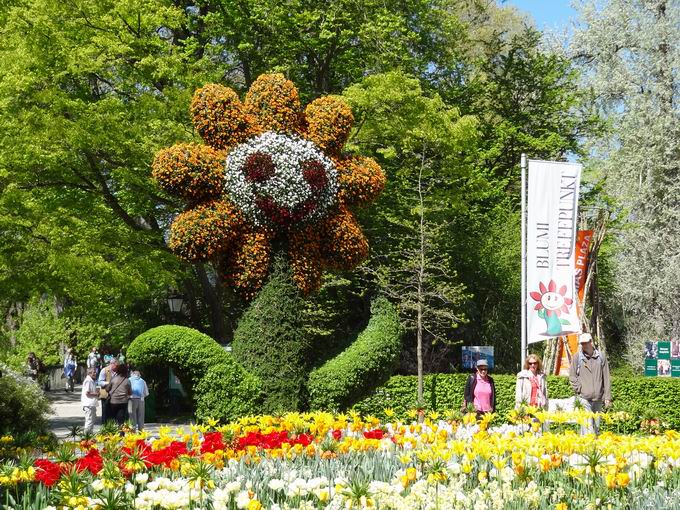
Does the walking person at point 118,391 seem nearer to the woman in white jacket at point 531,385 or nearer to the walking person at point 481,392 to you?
the walking person at point 481,392

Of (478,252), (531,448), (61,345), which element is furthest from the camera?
(61,345)

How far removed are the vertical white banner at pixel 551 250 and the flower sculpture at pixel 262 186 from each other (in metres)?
3.98

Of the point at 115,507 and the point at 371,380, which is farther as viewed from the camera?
the point at 371,380

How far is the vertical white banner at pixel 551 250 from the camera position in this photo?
13383 millimetres

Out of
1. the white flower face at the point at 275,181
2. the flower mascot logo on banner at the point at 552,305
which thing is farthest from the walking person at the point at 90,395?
the flower mascot logo on banner at the point at 552,305

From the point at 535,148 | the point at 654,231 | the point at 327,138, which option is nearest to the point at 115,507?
the point at 327,138

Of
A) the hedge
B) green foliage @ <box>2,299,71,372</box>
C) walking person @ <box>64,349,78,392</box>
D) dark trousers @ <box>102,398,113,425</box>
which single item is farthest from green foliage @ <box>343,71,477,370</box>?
green foliage @ <box>2,299,71,372</box>

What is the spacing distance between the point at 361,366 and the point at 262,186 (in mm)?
2393

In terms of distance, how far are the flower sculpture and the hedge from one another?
658 centimetres

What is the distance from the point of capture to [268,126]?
417 inches

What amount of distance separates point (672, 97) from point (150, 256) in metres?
21.0

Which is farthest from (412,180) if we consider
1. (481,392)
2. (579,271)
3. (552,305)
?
(481,392)

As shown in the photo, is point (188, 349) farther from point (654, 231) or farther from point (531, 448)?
point (654, 231)

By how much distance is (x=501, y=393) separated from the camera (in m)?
16.9
